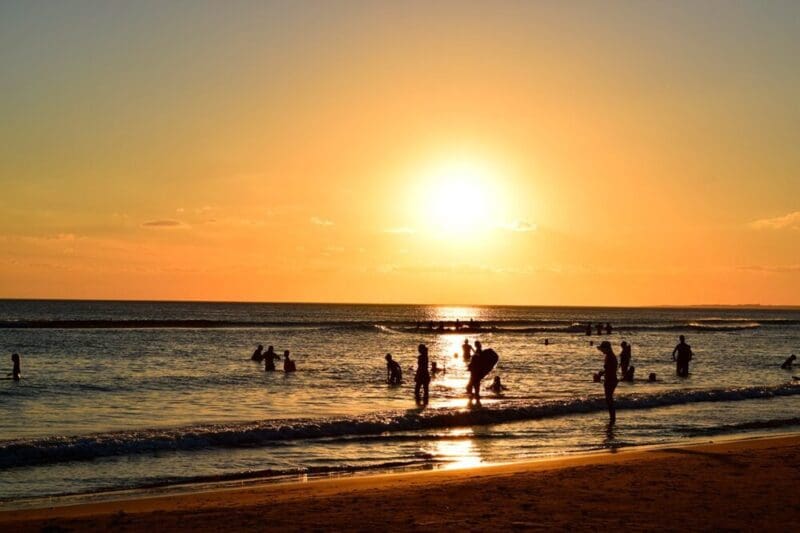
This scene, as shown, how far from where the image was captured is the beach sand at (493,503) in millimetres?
9820

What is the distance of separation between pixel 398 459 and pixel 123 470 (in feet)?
16.7

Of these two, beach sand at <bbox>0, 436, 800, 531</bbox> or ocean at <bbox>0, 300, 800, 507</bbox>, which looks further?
ocean at <bbox>0, 300, 800, 507</bbox>

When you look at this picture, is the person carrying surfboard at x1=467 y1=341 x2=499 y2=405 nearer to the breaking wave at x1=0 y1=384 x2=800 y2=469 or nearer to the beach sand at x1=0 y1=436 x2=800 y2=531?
the breaking wave at x1=0 y1=384 x2=800 y2=469

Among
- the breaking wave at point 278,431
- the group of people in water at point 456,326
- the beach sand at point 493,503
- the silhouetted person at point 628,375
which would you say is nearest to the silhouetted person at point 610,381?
the breaking wave at point 278,431

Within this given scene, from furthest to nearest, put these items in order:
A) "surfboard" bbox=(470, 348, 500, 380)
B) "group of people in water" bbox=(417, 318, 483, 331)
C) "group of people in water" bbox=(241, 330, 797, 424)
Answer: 1. "group of people in water" bbox=(417, 318, 483, 331)
2. "surfboard" bbox=(470, 348, 500, 380)
3. "group of people in water" bbox=(241, 330, 797, 424)

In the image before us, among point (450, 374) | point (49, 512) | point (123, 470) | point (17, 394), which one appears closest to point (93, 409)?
point (17, 394)

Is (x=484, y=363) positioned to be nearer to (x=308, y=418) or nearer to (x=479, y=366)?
(x=479, y=366)

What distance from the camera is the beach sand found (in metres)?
9.82

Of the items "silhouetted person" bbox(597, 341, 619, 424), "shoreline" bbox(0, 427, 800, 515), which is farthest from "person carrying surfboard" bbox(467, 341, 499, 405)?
"shoreline" bbox(0, 427, 800, 515)

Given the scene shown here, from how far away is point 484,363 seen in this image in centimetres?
2600

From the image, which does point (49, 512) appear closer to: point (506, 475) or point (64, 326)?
point (506, 475)

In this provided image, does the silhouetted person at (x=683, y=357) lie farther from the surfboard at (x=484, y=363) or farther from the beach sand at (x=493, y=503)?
the beach sand at (x=493, y=503)

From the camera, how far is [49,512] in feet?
36.2

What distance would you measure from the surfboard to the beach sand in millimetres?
11219
